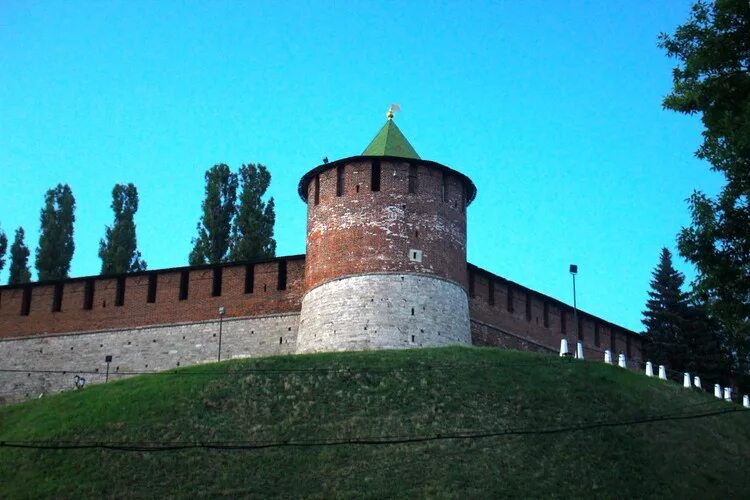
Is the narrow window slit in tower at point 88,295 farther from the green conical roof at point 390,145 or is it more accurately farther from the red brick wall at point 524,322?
the red brick wall at point 524,322

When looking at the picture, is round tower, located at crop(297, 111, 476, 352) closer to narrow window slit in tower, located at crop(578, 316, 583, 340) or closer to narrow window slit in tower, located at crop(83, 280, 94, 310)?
narrow window slit in tower, located at crop(83, 280, 94, 310)

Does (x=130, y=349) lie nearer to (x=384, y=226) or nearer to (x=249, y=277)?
(x=249, y=277)

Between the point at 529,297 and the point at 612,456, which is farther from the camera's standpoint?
the point at 529,297

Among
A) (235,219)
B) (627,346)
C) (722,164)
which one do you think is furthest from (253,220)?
(722,164)

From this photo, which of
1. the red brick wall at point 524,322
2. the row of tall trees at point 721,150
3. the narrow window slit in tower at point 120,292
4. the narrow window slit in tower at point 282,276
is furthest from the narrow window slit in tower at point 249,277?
the row of tall trees at point 721,150

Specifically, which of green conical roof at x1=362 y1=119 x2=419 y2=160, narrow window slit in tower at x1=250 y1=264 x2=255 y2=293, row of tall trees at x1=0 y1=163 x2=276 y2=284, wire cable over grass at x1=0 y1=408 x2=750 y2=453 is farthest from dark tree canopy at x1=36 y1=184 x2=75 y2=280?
wire cable over grass at x1=0 y1=408 x2=750 y2=453

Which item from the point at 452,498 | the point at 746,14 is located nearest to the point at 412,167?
the point at 452,498

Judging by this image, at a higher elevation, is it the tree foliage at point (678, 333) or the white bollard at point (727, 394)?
the tree foliage at point (678, 333)

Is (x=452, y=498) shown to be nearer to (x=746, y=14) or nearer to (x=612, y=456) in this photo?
(x=612, y=456)

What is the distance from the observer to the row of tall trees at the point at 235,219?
46.7 metres

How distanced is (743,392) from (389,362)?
18.4 meters

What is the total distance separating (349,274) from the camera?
35750 millimetres

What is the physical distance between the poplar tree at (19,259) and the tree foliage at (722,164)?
1479 inches

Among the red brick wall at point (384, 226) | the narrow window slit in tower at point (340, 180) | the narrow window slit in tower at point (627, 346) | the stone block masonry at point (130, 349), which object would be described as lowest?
the stone block masonry at point (130, 349)
